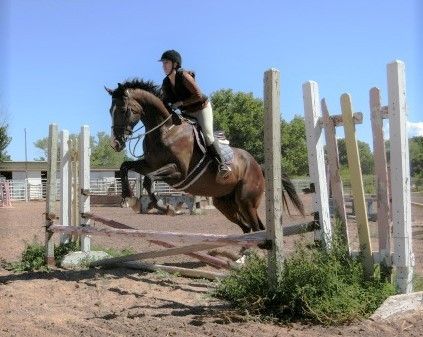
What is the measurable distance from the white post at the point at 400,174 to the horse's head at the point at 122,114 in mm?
3311

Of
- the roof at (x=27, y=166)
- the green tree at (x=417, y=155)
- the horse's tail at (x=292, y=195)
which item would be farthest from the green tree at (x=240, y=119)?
the horse's tail at (x=292, y=195)

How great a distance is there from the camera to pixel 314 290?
4.17m

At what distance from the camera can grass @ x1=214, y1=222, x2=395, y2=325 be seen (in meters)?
4.11

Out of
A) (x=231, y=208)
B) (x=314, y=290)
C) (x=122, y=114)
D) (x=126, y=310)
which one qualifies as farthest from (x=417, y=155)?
(x=126, y=310)

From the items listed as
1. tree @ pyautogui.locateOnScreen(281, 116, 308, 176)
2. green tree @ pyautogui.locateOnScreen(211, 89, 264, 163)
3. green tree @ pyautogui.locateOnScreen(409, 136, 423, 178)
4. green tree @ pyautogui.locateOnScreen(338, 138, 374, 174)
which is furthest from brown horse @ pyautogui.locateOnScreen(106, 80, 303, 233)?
green tree @ pyautogui.locateOnScreen(409, 136, 423, 178)

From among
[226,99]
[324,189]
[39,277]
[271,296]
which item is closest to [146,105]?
[39,277]

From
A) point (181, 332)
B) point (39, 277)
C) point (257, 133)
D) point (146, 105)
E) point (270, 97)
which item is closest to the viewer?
point (181, 332)

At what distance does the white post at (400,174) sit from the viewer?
4367 mm

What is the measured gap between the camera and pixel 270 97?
15.0 feet

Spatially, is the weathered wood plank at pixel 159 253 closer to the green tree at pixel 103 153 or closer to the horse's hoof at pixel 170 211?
the horse's hoof at pixel 170 211

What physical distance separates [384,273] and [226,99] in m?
45.2

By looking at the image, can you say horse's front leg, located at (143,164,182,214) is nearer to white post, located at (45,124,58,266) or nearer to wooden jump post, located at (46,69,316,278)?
wooden jump post, located at (46,69,316,278)

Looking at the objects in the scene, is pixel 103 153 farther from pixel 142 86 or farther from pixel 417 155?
pixel 142 86

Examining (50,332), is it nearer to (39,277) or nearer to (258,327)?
(258,327)
